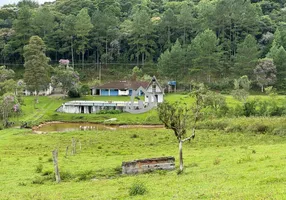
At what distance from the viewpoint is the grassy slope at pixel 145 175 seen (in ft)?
54.3

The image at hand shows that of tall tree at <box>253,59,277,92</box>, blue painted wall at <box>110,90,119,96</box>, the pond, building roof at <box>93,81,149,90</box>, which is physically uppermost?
tall tree at <box>253,59,277,92</box>

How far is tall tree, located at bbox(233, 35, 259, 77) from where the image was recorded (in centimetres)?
8750

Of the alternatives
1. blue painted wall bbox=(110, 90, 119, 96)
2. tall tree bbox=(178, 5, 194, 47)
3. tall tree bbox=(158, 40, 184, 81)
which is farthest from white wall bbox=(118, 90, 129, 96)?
tall tree bbox=(178, 5, 194, 47)

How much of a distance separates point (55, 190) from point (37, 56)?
56.8 meters

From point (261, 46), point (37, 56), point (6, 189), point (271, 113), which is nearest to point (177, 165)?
point (6, 189)

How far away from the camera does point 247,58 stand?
87625 millimetres

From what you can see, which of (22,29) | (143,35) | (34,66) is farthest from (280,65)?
(22,29)

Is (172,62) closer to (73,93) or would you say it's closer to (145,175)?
(73,93)

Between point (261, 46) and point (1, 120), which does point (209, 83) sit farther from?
point (1, 120)

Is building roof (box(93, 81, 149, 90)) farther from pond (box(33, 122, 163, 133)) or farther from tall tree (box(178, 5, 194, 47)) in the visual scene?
pond (box(33, 122, 163, 133))

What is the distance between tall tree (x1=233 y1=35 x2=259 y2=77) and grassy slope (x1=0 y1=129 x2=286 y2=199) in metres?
46.8

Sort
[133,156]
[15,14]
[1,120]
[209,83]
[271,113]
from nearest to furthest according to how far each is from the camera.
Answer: [133,156]
[271,113]
[1,120]
[209,83]
[15,14]

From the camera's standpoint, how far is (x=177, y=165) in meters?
26.2

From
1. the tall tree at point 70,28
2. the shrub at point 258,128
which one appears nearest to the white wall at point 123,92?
the tall tree at point 70,28
